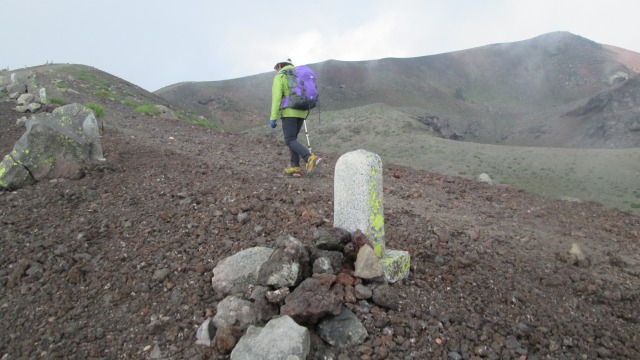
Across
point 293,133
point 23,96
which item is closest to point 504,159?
→ point 293,133

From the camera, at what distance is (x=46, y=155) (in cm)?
585

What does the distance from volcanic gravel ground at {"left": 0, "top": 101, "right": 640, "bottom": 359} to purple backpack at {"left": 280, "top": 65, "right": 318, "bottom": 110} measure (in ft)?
4.07

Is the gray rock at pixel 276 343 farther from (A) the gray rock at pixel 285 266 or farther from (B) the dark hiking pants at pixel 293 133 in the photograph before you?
(B) the dark hiking pants at pixel 293 133

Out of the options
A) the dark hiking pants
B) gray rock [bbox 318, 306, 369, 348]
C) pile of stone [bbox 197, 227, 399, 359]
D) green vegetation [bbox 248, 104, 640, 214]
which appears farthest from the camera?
green vegetation [bbox 248, 104, 640, 214]

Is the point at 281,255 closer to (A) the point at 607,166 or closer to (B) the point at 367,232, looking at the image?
(B) the point at 367,232

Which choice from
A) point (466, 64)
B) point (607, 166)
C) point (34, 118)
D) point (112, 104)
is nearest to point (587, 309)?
point (34, 118)

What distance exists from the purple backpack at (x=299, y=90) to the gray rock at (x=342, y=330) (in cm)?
412

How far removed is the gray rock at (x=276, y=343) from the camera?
102 inches

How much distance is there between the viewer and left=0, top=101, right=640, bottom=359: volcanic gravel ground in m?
3.05

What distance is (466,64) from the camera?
Result: 161ft

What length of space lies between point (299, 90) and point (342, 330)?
4313 millimetres

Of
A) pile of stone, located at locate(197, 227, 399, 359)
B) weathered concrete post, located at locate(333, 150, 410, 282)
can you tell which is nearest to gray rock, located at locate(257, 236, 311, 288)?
pile of stone, located at locate(197, 227, 399, 359)

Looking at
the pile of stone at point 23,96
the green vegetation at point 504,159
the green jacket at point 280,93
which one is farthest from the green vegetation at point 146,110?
the green jacket at point 280,93

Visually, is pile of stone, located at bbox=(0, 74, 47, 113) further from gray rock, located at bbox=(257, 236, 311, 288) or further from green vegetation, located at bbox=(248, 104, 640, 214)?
green vegetation, located at bbox=(248, 104, 640, 214)
